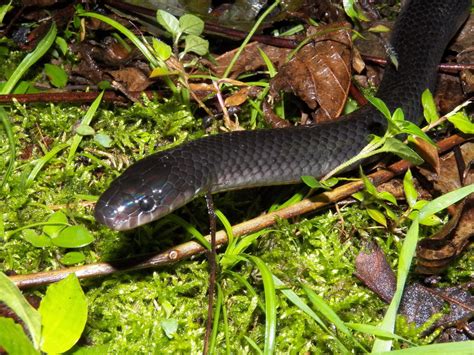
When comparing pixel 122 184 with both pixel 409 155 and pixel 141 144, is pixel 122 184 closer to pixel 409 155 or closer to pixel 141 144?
pixel 141 144

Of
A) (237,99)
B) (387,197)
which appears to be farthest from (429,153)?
(237,99)

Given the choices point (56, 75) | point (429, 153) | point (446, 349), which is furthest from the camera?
point (56, 75)

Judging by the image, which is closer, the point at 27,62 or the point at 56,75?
the point at 27,62

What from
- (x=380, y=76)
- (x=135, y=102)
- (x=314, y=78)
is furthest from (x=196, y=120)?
(x=380, y=76)

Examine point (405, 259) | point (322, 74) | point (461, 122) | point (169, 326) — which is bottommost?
point (169, 326)

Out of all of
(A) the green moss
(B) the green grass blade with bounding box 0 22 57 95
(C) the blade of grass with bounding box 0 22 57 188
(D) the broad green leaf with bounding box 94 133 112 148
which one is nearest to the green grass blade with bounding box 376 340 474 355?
(A) the green moss

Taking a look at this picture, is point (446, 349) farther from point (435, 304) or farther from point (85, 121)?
point (85, 121)
